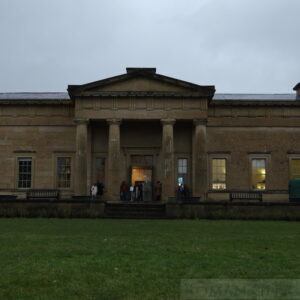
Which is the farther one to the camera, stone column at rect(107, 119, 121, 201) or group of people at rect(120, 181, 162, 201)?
group of people at rect(120, 181, 162, 201)

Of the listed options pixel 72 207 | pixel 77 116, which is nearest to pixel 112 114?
pixel 77 116

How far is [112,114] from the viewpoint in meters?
30.3

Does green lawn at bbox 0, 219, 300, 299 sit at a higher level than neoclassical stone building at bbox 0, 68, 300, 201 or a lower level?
lower

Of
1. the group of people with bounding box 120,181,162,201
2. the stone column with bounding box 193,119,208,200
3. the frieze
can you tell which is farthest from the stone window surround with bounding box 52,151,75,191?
the stone column with bounding box 193,119,208,200

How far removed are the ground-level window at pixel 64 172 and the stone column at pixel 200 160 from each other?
32.4 ft

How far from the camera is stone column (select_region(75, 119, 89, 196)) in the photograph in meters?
29.2

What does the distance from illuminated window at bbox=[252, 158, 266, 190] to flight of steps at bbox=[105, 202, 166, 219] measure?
998 centimetres

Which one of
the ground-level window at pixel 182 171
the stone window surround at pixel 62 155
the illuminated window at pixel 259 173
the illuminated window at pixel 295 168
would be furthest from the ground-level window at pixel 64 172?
the illuminated window at pixel 295 168

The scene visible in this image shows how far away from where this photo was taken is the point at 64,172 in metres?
33.3

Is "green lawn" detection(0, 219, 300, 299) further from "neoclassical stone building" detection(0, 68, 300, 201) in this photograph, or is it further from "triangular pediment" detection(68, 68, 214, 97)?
"neoclassical stone building" detection(0, 68, 300, 201)

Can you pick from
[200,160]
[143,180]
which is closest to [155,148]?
[143,180]

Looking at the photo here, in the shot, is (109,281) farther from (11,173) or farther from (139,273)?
(11,173)

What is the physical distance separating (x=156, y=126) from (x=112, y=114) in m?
4.35

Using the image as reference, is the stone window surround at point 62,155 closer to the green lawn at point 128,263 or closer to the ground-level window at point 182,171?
the ground-level window at point 182,171
